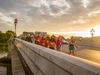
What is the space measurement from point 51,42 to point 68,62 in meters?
11.4

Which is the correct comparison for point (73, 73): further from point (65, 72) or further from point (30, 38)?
point (30, 38)

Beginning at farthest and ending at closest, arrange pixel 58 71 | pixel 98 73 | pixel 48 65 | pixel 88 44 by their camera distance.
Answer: pixel 88 44, pixel 48 65, pixel 58 71, pixel 98 73

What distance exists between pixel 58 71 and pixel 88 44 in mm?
37281

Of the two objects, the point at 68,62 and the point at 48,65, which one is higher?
the point at 68,62

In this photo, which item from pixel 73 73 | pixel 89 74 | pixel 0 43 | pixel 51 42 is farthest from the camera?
pixel 0 43

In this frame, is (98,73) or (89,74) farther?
(89,74)

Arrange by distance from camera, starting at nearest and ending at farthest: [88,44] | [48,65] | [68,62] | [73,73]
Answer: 1. [73,73]
2. [68,62]
3. [48,65]
4. [88,44]

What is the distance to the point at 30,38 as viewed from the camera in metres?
21.7

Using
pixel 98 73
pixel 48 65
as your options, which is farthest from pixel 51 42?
pixel 98 73

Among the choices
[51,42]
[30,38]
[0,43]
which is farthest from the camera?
[0,43]

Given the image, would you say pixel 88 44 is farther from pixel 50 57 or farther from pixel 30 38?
pixel 50 57

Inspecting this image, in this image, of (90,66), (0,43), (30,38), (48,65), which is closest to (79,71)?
(90,66)

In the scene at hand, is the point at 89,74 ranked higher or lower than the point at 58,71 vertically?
higher

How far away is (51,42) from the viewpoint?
13773 mm
